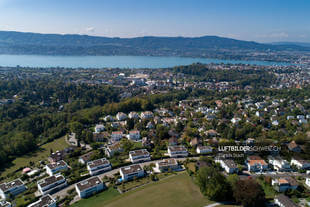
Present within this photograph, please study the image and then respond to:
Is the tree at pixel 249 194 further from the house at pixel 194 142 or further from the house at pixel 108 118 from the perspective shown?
the house at pixel 108 118

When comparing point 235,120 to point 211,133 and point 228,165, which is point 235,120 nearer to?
point 211,133

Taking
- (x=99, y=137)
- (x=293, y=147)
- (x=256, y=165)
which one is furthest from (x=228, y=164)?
(x=99, y=137)

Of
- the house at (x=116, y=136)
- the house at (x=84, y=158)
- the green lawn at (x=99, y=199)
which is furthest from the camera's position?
the house at (x=116, y=136)

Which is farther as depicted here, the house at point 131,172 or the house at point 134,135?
the house at point 134,135

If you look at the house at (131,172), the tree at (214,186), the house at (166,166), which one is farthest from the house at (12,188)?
the tree at (214,186)

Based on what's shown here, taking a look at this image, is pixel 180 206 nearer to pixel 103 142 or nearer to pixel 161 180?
pixel 161 180

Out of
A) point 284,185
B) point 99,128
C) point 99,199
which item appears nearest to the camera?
point 99,199

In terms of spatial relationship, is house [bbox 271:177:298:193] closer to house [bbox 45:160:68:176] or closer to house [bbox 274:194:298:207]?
house [bbox 274:194:298:207]

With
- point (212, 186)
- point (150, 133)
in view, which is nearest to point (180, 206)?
point (212, 186)
